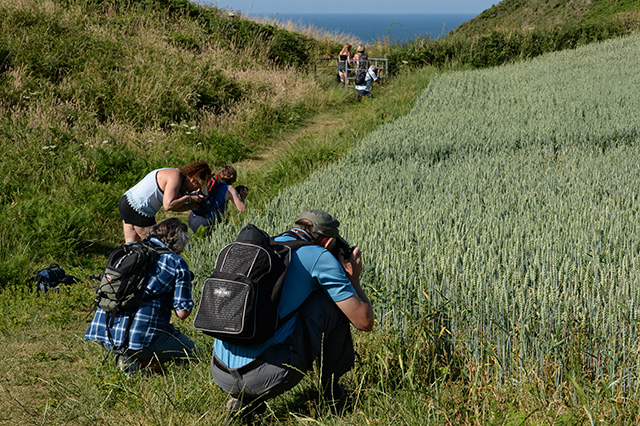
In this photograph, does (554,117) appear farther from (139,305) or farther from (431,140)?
(139,305)

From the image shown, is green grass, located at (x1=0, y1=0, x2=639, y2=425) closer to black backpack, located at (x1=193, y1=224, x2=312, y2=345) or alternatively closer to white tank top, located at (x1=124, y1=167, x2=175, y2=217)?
black backpack, located at (x1=193, y1=224, x2=312, y2=345)

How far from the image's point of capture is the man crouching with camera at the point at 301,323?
2648 mm

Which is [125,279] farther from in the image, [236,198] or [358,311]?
[236,198]

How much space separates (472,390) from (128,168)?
7.06m

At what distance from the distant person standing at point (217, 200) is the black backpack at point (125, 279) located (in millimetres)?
2635

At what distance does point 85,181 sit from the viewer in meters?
7.84

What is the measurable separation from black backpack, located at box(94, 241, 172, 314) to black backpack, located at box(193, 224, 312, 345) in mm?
858

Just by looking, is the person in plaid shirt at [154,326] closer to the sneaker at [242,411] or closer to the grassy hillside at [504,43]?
the sneaker at [242,411]

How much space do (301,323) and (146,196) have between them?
3104 mm

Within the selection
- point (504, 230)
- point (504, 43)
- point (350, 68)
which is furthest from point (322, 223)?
point (504, 43)

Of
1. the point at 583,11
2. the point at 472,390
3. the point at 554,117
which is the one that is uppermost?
the point at 583,11

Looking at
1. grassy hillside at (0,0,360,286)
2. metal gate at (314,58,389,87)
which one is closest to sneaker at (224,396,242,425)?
grassy hillside at (0,0,360,286)

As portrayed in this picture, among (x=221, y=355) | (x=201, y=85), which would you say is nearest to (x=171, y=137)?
(x=201, y=85)

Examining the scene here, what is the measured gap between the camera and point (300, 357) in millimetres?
2730
